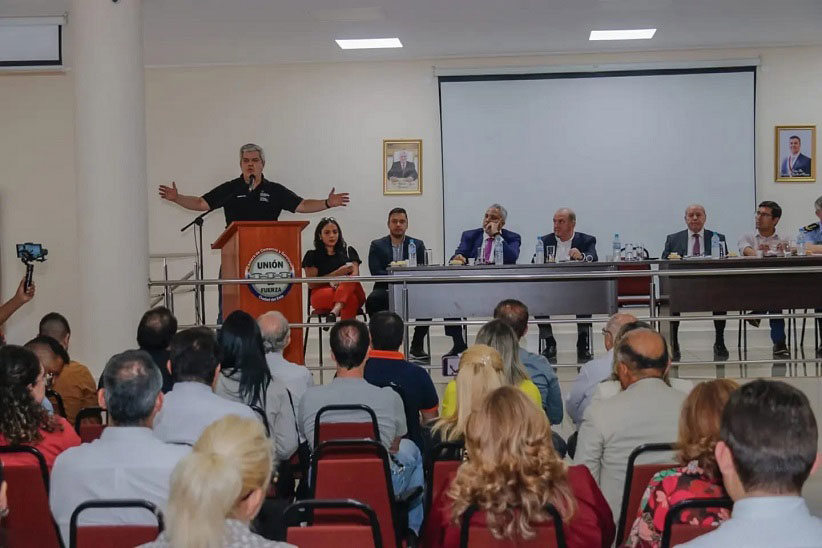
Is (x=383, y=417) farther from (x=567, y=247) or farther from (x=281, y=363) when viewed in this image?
(x=567, y=247)

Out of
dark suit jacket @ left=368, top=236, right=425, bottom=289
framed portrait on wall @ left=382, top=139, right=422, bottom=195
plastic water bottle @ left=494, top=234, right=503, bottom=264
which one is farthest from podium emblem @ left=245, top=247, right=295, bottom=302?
framed portrait on wall @ left=382, top=139, right=422, bottom=195

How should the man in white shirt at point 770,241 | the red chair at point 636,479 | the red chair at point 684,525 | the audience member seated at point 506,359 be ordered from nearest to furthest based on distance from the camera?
the red chair at point 684,525 → the red chair at point 636,479 → the audience member seated at point 506,359 → the man in white shirt at point 770,241

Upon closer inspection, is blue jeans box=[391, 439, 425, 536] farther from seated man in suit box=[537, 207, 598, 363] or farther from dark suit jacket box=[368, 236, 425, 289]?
dark suit jacket box=[368, 236, 425, 289]

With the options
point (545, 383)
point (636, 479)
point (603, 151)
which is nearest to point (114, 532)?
point (636, 479)

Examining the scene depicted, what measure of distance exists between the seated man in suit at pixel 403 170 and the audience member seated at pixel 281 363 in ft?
20.3

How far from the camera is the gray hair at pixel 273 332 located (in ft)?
15.1

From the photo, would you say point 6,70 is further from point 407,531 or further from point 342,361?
point 407,531

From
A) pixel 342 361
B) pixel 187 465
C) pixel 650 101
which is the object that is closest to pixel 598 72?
pixel 650 101

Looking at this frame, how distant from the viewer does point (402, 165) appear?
1070 centimetres

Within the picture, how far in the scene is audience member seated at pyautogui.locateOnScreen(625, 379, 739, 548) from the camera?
242 centimetres

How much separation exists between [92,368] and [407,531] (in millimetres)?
3928

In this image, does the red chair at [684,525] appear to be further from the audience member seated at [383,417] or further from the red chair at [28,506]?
the red chair at [28,506]

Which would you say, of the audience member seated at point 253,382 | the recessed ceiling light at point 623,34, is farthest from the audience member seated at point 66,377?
the recessed ceiling light at point 623,34

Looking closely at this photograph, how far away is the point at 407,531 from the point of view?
359 centimetres
